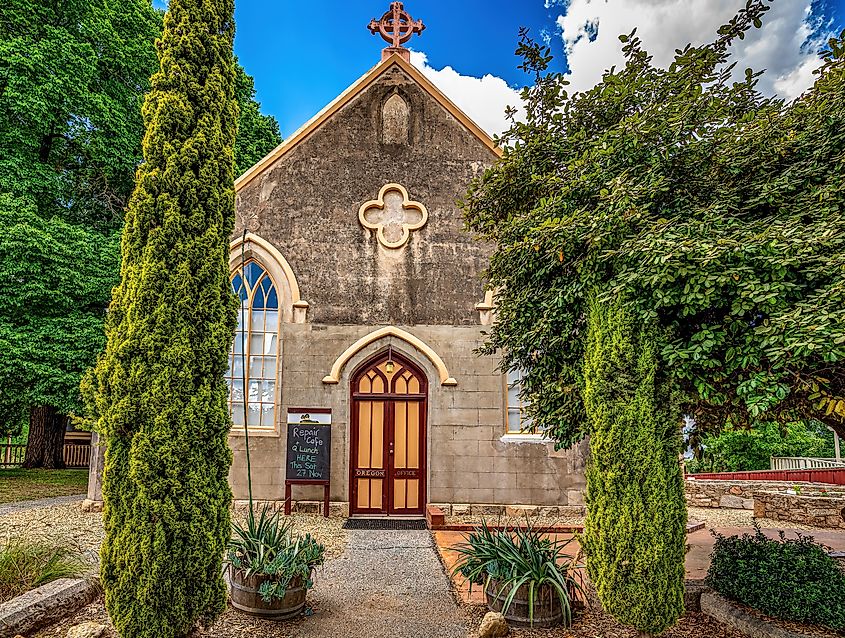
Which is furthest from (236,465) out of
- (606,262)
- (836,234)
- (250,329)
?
(836,234)

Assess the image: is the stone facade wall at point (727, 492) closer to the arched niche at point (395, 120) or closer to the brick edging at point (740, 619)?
the brick edging at point (740, 619)

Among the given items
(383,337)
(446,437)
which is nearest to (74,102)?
(383,337)

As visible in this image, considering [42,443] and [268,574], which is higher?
[42,443]

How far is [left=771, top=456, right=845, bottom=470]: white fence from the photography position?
1902 centimetres

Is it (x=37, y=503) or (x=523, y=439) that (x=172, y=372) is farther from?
→ (x=37, y=503)

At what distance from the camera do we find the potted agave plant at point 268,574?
202 inches

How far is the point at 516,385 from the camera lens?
10.9 m

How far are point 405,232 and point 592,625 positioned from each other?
757 cm

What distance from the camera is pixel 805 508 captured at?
11484 millimetres

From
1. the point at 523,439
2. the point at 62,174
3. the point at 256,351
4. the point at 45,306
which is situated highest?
the point at 62,174

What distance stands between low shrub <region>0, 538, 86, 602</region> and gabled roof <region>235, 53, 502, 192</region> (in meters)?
7.31

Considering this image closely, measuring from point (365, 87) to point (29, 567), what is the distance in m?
9.44

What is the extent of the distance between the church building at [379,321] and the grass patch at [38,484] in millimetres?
3155

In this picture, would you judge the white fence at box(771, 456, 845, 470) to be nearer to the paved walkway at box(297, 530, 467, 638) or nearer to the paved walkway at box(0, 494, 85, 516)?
the paved walkway at box(297, 530, 467, 638)
